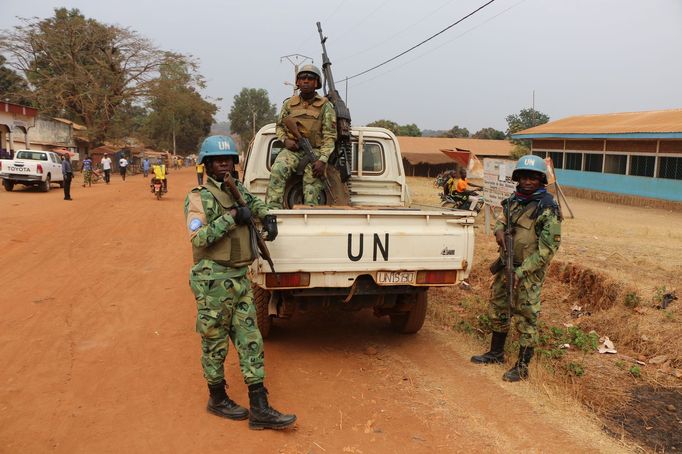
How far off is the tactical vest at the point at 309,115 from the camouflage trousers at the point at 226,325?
2.59m

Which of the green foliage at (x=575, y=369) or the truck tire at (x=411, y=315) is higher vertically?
the truck tire at (x=411, y=315)

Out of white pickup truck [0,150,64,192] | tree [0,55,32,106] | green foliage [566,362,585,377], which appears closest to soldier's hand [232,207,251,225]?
green foliage [566,362,585,377]

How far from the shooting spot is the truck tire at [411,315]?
513cm

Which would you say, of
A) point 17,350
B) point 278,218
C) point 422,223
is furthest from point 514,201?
point 17,350

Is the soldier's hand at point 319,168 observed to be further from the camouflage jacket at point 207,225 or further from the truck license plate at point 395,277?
the camouflage jacket at point 207,225

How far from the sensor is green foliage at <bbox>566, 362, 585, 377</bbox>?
189 inches

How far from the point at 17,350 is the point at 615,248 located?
8678 millimetres

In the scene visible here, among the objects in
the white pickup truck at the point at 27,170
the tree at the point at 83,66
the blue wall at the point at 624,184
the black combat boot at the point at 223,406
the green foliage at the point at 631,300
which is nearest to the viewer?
the black combat boot at the point at 223,406

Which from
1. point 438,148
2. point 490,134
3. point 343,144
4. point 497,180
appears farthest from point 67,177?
point 490,134

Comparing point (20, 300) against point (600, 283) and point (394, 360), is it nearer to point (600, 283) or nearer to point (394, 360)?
point (394, 360)

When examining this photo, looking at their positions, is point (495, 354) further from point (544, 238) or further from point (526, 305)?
point (544, 238)

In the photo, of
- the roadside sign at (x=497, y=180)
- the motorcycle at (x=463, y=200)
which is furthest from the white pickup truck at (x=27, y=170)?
the roadside sign at (x=497, y=180)

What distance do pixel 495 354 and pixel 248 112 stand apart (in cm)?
8937

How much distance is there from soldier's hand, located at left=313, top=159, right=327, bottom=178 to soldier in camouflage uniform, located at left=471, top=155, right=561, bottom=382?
6.23ft
